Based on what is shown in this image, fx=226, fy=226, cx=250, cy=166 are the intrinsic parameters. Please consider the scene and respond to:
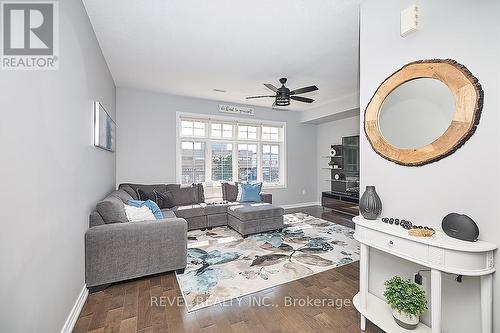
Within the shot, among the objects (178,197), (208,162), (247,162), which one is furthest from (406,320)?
(247,162)

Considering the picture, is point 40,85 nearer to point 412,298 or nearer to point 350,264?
point 412,298

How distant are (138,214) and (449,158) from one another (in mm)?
2950

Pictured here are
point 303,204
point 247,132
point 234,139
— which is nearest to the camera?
point 234,139

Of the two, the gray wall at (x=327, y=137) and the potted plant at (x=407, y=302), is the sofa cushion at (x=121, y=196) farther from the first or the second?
the gray wall at (x=327, y=137)

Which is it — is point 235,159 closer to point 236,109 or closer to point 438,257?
point 236,109

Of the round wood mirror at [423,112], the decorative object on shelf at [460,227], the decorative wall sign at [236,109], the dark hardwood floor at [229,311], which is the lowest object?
the dark hardwood floor at [229,311]

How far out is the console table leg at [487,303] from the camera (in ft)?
4.22

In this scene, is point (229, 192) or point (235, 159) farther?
point (235, 159)

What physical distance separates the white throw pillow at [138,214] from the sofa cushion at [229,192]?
2.33 meters

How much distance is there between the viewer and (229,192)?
5.03m

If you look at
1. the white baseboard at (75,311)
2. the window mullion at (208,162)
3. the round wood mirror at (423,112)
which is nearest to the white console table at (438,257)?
the round wood mirror at (423,112)

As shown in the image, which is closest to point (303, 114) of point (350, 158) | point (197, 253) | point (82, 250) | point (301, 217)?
point (350, 158)

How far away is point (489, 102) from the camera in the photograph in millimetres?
1293

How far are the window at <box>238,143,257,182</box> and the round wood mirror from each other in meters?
4.22
